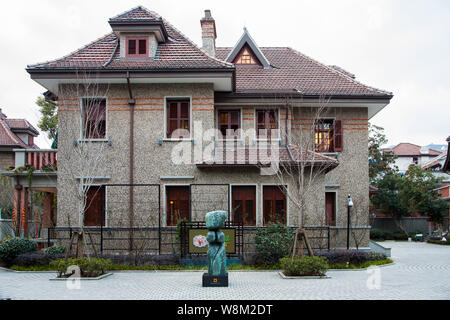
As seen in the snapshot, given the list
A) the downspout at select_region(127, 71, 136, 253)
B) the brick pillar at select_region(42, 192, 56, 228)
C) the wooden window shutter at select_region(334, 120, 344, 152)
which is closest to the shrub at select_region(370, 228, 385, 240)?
the wooden window shutter at select_region(334, 120, 344, 152)

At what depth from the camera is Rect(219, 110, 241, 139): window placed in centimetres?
2121

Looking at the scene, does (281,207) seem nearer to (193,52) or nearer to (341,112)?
(341,112)

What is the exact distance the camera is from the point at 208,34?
2406 centimetres

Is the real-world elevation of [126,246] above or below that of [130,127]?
below

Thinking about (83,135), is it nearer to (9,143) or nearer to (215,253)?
(215,253)

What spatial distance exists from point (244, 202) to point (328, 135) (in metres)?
5.54

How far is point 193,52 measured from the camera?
1948 centimetres

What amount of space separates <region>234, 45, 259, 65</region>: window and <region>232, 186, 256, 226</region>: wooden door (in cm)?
764

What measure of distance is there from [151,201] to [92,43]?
23.9 feet

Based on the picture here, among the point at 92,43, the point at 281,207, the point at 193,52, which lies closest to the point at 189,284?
the point at 281,207

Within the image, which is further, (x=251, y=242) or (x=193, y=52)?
(x=193, y=52)

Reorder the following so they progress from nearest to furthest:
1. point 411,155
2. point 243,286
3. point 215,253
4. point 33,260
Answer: point 215,253 < point 243,286 < point 33,260 < point 411,155

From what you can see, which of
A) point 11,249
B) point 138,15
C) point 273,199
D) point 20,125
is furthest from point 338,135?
point 20,125

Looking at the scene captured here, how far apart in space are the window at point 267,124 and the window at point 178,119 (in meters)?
3.67
